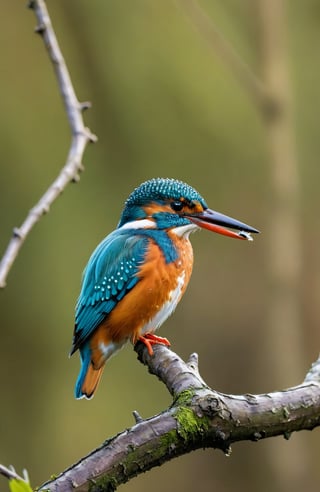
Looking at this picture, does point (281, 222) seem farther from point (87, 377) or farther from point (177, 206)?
point (87, 377)

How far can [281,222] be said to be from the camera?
5238mm

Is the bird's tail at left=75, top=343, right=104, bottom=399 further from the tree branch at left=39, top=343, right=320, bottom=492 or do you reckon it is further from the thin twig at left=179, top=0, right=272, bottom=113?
the thin twig at left=179, top=0, right=272, bottom=113

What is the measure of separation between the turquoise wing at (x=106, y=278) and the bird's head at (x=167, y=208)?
5 cm

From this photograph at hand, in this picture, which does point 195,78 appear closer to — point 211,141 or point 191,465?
point 211,141

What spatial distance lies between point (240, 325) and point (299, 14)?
2097mm

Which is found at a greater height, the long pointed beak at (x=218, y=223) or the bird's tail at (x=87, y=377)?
the long pointed beak at (x=218, y=223)

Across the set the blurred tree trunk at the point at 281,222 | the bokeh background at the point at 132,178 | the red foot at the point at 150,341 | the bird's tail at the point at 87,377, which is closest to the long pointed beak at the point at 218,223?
the red foot at the point at 150,341

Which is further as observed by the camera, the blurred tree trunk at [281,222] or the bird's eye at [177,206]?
the blurred tree trunk at [281,222]

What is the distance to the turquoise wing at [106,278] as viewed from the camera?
2215mm

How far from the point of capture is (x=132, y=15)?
19.0ft

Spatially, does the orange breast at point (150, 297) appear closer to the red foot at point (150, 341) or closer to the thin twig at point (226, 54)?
the red foot at point (150, 341)

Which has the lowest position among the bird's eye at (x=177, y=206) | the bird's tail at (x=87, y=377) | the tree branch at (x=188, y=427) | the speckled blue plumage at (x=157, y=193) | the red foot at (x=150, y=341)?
the tree branch at (x=188, y=427)

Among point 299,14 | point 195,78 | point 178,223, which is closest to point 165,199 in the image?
point 178,223

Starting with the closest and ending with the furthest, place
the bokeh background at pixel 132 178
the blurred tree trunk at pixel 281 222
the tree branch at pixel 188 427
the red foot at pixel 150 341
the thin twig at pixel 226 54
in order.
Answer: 1. the tree branch at pixel 188 427
2. the red foot at pixel 150 341
3. the thin twig at pixel 226 54
4. the blurred tree trunk at pixel 281 222
5. the bokeh background at pixel 132 178
